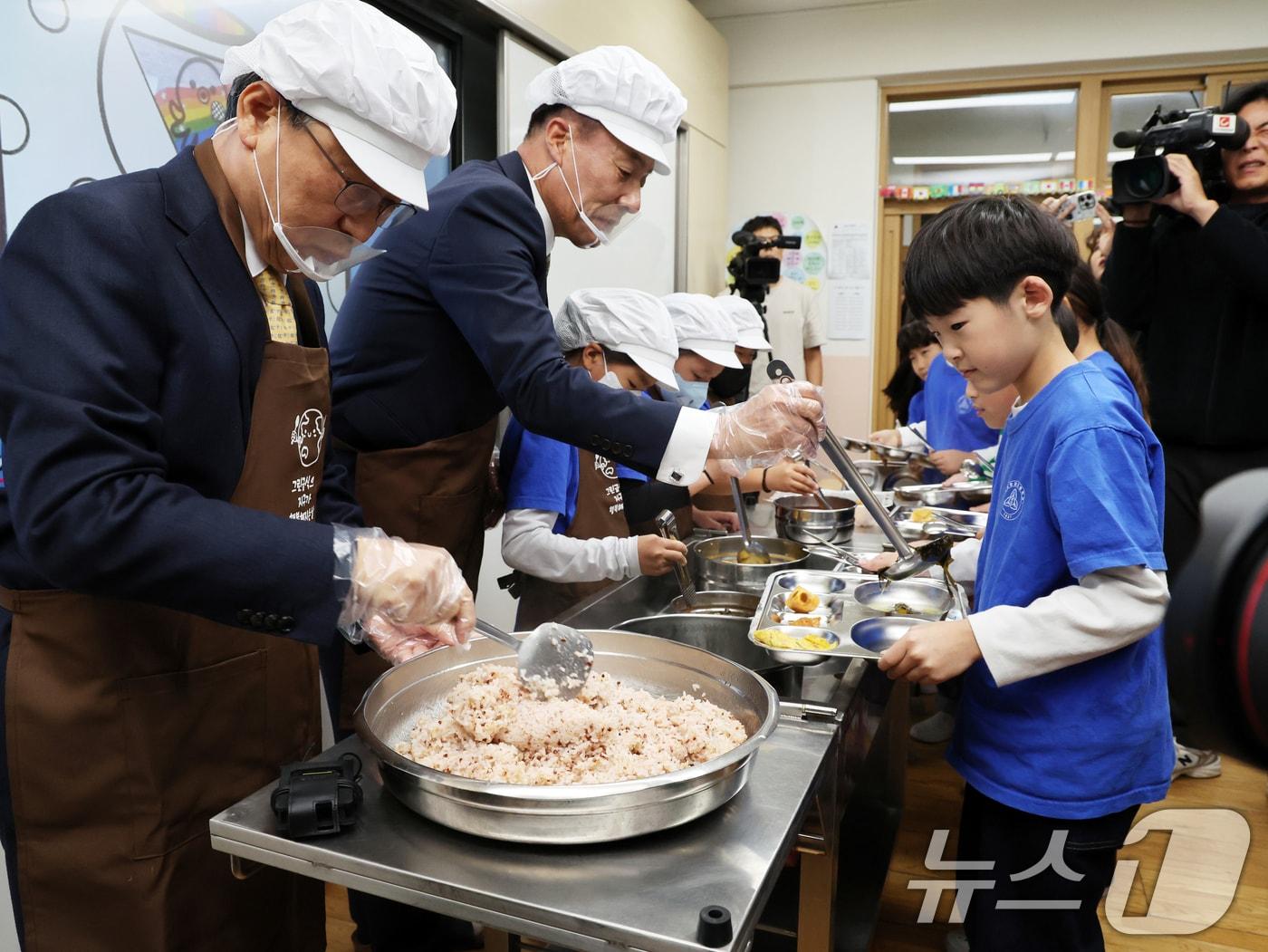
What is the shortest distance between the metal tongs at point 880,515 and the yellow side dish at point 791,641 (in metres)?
0.28

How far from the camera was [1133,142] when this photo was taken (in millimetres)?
2275

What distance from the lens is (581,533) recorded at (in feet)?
6.22

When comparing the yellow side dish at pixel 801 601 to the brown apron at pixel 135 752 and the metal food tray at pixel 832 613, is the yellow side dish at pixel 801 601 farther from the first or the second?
the brown apron at pixel 135 752

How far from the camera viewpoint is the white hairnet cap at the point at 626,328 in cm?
196

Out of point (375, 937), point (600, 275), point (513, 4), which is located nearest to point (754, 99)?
point (600, 275)

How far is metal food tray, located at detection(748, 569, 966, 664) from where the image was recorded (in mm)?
1237

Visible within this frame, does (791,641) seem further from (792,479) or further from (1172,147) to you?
(1172,147)

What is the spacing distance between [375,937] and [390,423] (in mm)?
947

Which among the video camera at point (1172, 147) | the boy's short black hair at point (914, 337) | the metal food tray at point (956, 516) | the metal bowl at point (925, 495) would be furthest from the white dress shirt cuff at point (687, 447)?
the boy's short black hair at point (914, 337)

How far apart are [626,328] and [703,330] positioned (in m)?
0.60

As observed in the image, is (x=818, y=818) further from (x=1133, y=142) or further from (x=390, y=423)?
(x=1133, y=142)

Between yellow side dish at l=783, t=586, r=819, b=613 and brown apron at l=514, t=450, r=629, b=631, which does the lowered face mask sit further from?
yellow side dish at l=783, t=586, r=819, b=613

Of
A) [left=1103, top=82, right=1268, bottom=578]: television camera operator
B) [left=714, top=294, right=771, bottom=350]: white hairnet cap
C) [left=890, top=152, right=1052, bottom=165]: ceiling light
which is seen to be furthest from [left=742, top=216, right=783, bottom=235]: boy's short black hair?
[left=1103, top=82, right=1268, bottom=578]: television camera operator

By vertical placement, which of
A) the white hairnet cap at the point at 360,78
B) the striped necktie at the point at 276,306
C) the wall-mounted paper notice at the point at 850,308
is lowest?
the striped necktie at the point at 276,306
